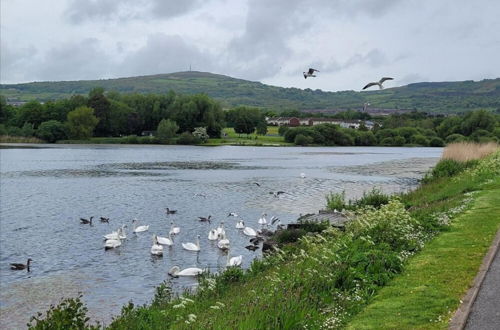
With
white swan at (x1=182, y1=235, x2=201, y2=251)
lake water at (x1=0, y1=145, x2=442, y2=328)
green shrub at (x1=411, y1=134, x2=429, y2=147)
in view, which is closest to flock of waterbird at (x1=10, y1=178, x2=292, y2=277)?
white swan at (x1=182, y1=235, x2=201, y2=251)

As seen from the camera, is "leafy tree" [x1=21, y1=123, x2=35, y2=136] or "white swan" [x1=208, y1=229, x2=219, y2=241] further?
"leafy tree" [x1=21, y1=123, x2=35, y2=136]

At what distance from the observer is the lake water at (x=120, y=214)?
57.8ft

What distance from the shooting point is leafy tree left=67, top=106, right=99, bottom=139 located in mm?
131125

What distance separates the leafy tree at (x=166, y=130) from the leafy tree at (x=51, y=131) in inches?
917

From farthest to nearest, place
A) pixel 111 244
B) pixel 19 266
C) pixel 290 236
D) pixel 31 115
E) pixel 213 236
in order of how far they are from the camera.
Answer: pixel 31 115
pixel 213 236
pixel 111 244
pixel 290 236
pixel 19 266

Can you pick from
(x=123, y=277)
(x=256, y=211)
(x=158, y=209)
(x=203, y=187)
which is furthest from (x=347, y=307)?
(x=203, y=187)

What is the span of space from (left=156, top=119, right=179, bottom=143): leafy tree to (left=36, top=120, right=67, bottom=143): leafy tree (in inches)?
917

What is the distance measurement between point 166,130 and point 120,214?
339 feet

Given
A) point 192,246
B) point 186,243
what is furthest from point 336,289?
point 186,243

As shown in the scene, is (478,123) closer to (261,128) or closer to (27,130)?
(261,128)

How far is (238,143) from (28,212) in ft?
350

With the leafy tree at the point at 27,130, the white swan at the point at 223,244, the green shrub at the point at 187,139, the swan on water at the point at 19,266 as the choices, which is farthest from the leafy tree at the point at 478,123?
the swan on water at the point at 19,266

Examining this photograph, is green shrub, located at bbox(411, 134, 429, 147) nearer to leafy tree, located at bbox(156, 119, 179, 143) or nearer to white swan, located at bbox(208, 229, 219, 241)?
leafy tree, located at bbox(156, 119, 179, 143)

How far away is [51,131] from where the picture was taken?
133375mm
